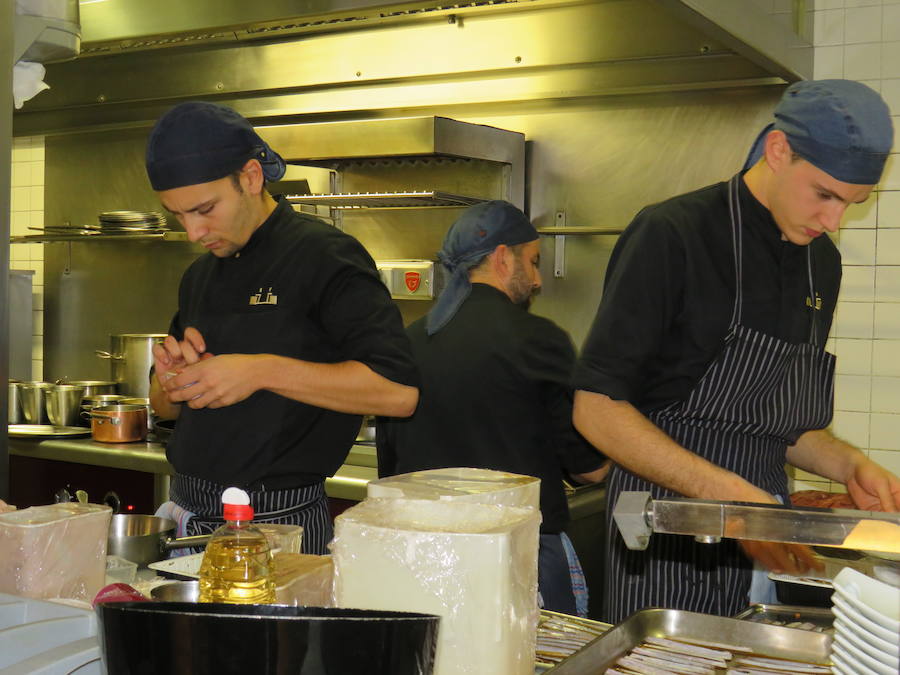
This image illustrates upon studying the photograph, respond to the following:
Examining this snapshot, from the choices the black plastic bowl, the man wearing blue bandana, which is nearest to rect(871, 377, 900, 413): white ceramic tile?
the man wearing blue bandana

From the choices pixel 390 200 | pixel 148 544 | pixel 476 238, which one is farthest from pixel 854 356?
pixel 148 544

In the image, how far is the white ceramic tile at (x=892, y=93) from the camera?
378 cm

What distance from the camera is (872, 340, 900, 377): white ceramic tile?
150 inches

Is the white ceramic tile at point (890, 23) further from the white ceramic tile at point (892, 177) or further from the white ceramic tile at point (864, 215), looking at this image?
the white ceramic tile at point (864, 215)

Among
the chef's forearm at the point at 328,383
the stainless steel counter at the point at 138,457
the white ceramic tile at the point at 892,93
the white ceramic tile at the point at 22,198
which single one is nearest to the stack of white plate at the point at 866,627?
the chef's forearm at the point at 328,383

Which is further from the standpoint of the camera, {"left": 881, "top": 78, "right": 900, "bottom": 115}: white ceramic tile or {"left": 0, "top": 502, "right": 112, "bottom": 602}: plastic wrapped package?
{"left": 881, "top": 78, "right": 900, "bottom": 115}: white ceramic tile

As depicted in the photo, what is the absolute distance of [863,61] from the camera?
3840 millimetres

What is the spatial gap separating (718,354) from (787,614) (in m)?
0.64

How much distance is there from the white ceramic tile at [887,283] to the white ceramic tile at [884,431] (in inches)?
16.5

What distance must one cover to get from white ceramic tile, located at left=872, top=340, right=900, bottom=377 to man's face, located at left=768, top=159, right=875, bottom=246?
1.85 metres

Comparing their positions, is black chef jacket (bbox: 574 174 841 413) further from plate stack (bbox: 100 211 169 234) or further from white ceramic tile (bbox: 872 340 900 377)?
plate stack (bbox: 100 211 169 234)

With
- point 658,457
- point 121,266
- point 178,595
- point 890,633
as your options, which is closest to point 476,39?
point 121,266

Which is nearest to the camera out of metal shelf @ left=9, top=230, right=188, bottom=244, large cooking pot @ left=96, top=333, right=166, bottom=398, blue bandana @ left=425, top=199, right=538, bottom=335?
blue bandana @ left=425, top=199, right=538, bottom=335

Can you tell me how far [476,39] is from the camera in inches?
170
